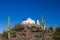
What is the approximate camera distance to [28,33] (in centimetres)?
3384

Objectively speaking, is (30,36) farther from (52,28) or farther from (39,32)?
(52,28)

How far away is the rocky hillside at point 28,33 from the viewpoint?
3262 cm

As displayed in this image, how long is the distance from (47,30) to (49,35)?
1.77m

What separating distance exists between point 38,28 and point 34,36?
2.49m

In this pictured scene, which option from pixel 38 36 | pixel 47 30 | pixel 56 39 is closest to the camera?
pixel 56 39

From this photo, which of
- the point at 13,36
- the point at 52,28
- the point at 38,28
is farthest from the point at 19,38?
the point at 52,28

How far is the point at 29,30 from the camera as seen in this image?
34625 mm

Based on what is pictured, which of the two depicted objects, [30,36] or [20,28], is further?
[20,28]

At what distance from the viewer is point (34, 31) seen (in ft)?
114

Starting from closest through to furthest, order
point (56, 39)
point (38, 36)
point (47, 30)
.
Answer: point (56, 39)
point (38, 36)
point (47, 30)

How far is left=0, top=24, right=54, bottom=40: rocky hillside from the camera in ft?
107

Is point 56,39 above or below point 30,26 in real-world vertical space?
below

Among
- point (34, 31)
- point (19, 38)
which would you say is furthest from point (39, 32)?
point (19, 38)

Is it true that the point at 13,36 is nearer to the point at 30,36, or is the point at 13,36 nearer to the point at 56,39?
the point at 30,36
